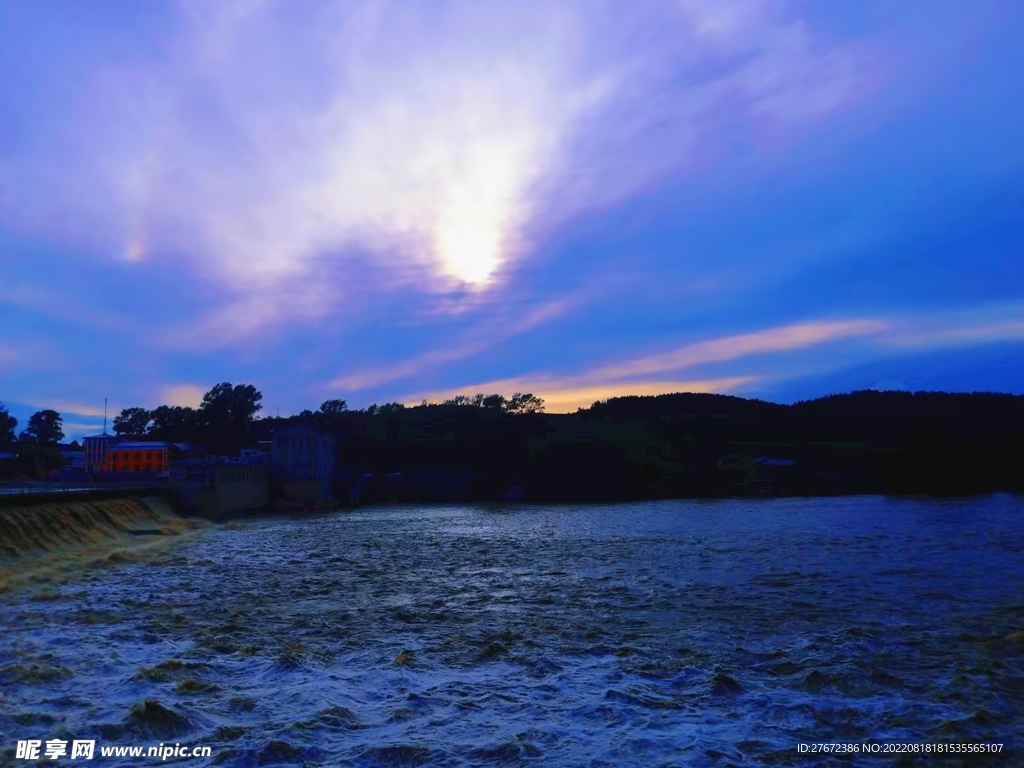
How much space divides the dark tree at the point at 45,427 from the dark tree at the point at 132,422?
18.8 m

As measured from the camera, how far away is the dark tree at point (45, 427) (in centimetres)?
11962

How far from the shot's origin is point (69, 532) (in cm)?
3008

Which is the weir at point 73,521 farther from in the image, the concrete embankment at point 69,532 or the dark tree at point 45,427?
the dark tree at point 45,427

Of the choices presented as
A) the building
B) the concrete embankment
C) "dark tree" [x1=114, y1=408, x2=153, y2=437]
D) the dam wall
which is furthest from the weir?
"dark tree" [x1=114, y1=408, x2=153, y2=437]

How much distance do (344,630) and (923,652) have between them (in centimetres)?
1073

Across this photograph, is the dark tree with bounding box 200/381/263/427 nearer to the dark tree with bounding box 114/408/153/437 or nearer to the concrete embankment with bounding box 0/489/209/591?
the dark tree with bounding box 114/408/153/437

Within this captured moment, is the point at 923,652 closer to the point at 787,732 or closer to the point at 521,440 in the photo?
the point at 787,732

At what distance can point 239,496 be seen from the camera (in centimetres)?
6056

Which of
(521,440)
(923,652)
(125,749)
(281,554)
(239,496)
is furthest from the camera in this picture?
(521,440)

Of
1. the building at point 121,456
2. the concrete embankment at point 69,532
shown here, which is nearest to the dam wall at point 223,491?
the concrete embankment at point 69,532

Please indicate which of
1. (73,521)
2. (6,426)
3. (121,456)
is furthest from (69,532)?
(6,426)

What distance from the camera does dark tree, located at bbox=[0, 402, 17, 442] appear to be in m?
99.1

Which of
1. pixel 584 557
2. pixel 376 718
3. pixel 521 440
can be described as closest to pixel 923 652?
pixel 376 718

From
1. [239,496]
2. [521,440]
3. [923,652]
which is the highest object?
[521,440]
